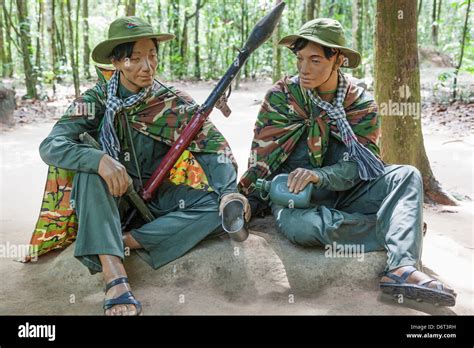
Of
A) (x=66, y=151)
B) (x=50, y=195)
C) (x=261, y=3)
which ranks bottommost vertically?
(x=50, y=195)

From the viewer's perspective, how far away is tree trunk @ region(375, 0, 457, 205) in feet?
15.4

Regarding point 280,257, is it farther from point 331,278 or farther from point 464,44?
point 464,44

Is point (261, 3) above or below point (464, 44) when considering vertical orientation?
above

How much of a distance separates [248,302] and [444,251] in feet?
5.48

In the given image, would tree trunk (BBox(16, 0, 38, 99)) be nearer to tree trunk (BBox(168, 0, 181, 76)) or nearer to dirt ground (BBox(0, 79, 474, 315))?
dirt ground (BBox(0, 79, 474, 315))

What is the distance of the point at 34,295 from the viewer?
10.6 ft

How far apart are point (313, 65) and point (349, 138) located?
0.51 meters

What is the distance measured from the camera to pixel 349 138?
11.3ft

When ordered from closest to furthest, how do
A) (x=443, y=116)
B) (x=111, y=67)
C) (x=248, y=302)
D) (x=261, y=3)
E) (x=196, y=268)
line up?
(x=248, y=302)
(x=196, y=268)
(x=111, y=67)
(x=443, y=116)
(x=261, y=3)

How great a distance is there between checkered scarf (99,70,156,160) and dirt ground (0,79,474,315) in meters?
0.78

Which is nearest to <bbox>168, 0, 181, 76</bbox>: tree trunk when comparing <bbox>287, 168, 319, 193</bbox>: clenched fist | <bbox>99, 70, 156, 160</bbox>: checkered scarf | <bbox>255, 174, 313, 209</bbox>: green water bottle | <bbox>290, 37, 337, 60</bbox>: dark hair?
<bbox>99, 70, 156, 160</bbox>: checkered scarf

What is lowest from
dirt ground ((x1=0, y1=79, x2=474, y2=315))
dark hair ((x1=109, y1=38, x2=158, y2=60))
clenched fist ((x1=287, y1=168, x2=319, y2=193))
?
dirt ground ((x1=0, y1=79, x2=474, y2=315))

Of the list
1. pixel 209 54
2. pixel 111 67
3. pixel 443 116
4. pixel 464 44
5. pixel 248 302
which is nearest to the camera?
pixel 248 302

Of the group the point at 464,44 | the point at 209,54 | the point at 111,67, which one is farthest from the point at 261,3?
the point at 111,67
